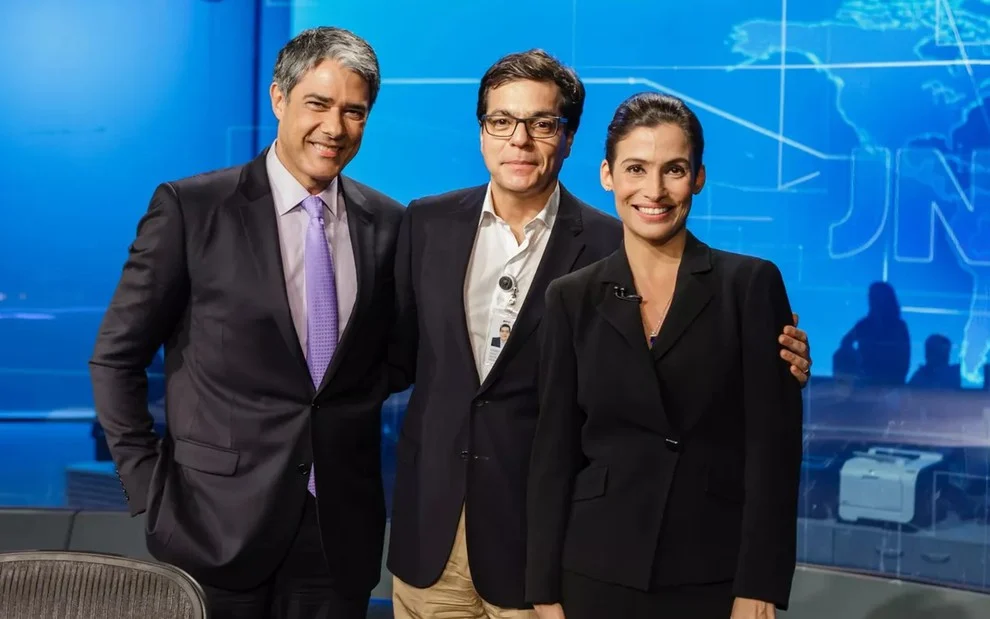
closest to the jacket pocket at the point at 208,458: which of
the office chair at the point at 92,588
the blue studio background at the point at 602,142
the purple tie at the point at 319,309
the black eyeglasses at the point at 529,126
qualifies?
the purple tie at the point at 319,309

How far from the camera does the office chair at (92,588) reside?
1.91 meters

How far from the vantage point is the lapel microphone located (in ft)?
6.09

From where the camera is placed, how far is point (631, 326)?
183 centimetres

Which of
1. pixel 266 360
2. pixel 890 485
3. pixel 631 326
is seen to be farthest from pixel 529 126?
pixel 890 485

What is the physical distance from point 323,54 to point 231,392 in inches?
27.0

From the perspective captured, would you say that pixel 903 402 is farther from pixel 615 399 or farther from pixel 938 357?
pixel 615 399

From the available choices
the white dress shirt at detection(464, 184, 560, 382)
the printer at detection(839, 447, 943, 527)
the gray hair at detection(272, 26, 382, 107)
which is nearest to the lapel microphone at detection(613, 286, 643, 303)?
the white dress shirt at detection(464, 184, 560, 382)

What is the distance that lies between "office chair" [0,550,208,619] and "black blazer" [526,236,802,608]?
0.63m

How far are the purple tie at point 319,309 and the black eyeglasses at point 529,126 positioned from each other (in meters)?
0.42

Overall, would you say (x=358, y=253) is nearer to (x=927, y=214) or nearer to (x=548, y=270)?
(x=548, y=270)

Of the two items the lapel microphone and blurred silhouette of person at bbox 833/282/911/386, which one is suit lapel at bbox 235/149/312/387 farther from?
blurred silhouette of person at bbox 833/282/911/386

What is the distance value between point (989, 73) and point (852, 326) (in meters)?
0.95

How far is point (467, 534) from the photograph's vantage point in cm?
217

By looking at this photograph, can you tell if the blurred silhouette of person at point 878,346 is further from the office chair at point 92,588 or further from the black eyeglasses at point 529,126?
the office chair at point 92,588
